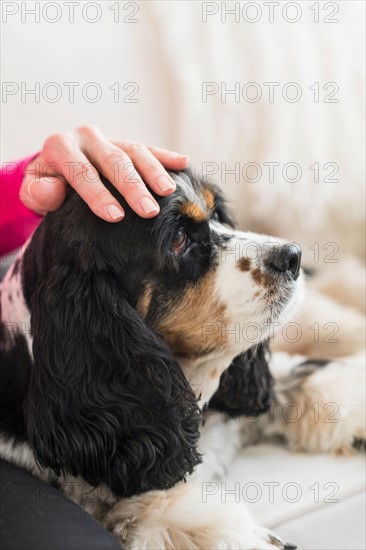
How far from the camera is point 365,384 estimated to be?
5.79 feet

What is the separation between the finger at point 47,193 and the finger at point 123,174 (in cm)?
9

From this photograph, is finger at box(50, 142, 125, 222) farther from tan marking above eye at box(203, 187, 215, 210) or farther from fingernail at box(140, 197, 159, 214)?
tan marking above eye at box(203, 187, 215, 210)

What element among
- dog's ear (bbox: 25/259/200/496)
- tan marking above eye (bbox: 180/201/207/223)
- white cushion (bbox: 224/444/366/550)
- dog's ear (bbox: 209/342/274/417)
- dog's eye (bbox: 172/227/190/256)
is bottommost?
white cushion (bbox: 224/444/366/550)

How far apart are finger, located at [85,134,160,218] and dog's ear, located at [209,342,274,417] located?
1.72 ft

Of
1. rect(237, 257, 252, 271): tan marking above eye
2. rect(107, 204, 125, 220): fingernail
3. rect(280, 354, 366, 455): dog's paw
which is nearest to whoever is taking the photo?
rect(107, 204, 125, 220): fingernail

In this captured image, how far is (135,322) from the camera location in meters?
1.38

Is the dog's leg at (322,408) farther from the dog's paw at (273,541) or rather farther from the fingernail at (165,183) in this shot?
the fingernail at (165,183)

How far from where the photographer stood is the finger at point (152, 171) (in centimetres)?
142

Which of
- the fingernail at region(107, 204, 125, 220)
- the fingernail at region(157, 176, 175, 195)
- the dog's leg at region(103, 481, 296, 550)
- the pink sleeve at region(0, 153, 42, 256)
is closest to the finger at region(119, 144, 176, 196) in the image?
the fingernail at region(157, 176, 175, 195)

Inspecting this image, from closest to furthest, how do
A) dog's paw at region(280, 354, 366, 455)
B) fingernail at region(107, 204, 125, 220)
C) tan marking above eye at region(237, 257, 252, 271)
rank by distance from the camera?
fingernail at region(107, 204, 125, 220), tan marking above eye at region(237, 257, 252, 271), dog's paw at region(280, 354, 366, 455)

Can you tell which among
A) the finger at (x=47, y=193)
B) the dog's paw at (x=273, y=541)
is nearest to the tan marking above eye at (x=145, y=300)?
the finger at (x=47, y=193)

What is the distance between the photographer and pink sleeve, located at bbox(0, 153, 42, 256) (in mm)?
1767

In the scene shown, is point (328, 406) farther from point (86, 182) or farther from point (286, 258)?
point (86, 182)

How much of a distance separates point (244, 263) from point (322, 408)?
49 cm
